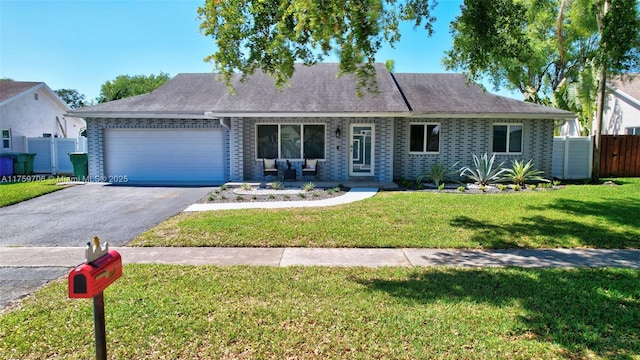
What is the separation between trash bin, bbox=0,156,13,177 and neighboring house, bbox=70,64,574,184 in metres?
5.35

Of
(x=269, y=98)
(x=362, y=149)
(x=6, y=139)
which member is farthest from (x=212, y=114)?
(x=6, y=139)

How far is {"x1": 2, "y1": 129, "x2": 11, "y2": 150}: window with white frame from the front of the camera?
802 inches

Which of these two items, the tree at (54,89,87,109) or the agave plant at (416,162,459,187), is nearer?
the agave plant at (416,162,459,187)

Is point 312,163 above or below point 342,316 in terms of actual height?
above

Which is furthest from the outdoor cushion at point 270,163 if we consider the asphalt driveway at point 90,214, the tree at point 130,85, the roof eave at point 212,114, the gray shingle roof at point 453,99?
the tree at point 130,85

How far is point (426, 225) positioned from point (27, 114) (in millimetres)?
23800

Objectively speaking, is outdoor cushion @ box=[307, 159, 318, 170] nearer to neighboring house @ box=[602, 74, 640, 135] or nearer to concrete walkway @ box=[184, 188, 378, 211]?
concrete walkway @ box=[184, 188, 378, 211]

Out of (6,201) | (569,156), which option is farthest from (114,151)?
(569,156)

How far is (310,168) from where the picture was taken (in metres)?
15.7

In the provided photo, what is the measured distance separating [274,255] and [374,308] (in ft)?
8.47

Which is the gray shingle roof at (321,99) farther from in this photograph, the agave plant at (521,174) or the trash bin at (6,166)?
the trash bin at (6,166)

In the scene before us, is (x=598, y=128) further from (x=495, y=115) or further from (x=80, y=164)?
(x=80, y=164)

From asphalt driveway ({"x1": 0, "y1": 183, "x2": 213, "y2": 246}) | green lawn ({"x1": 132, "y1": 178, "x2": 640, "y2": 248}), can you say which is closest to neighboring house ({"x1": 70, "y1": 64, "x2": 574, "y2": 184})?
asphalt driveway ({"x1": 0, "y1": 183, "x2": 213, "y2": 246})

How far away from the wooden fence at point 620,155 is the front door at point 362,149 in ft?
34.4
